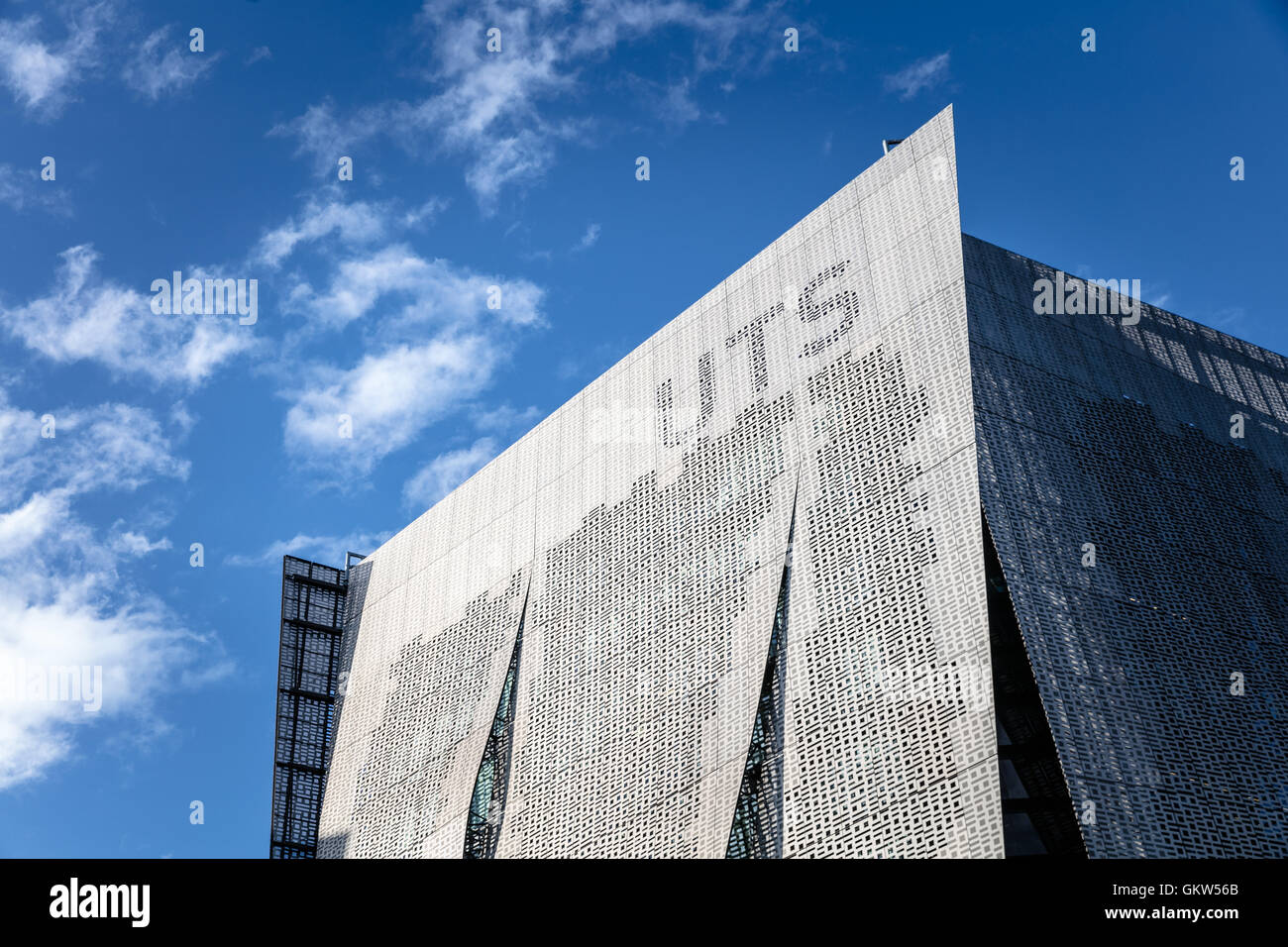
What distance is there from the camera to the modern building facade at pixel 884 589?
48.9 feet

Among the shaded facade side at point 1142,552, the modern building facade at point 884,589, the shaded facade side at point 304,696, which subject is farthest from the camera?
the shaded facade side at point 304,696

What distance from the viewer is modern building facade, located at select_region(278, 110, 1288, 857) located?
48.9ft

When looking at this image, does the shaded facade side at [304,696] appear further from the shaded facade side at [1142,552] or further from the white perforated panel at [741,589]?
the shaded facade side at [1142,552]

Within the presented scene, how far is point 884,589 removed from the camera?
53.5 feet

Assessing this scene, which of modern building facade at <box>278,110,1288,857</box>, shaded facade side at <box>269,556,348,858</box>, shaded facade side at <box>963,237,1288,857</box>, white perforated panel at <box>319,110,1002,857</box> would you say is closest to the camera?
shaded facade side at <box>963,237,1288,857</box>

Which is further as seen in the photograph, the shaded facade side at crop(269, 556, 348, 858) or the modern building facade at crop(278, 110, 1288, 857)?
the shaded facade side at crop(269, 556, 348, 858)

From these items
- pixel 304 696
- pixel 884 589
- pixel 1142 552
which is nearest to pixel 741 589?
pixel 884 589

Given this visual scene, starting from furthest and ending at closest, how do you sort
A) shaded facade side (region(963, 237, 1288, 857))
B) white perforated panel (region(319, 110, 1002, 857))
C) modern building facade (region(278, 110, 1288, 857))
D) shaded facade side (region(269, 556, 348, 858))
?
shaded facade side (region(269, 556, 348, 858)) < white perforated panel (region(319, 110, 1002, 857)) < modern building facade (region(278, 110, 1288, 857)) < shaded facade side (region(963, 237, 1288, 857))

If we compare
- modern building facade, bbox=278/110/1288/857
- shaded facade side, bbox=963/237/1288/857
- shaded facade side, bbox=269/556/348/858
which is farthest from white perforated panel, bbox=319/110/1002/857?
shaded facade side, bbox=269/556/348/858

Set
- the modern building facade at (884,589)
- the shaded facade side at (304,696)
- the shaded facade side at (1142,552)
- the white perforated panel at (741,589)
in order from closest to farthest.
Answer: the shaded facade side at (1142,552), the modern building facade at (884,589), the white perforated panel at (741,589), the shaded facade side at (304,696)

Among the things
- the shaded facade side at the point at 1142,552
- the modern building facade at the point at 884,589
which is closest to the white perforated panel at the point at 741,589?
the modern building facade at the point at 884,589

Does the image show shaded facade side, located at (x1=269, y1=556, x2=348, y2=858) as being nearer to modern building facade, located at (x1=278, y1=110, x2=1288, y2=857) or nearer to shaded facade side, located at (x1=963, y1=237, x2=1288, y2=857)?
modern building facade, located at (x1=278, y1=110, x2=1288, y2=857)

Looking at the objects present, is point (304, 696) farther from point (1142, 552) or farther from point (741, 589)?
point (1142, 552)
